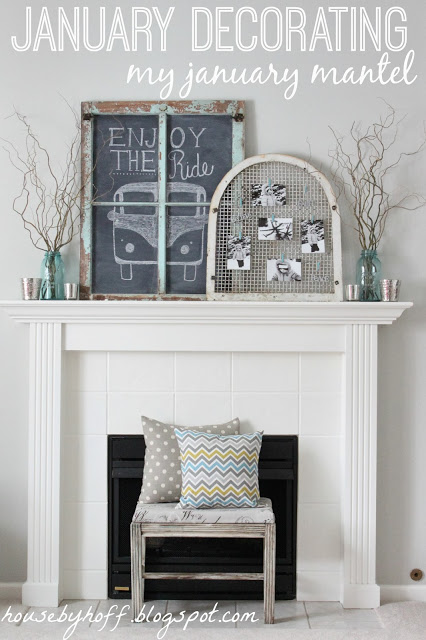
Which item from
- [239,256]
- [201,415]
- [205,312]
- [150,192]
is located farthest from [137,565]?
[150,192]

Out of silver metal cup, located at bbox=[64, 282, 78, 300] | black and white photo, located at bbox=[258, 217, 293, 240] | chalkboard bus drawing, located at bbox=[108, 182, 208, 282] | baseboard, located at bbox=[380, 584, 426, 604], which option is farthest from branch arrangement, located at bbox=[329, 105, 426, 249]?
baseboard, located at bbox=[380, 584, 426, 604]

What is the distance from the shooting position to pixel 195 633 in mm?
2730

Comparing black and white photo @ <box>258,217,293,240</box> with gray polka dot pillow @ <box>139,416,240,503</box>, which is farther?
black and white photo @ <box>258,217,293,240</box>

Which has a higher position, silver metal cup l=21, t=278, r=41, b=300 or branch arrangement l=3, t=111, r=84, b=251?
branch arrangement l=3, t=111, r=84, b=251

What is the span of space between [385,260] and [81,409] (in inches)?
56.2

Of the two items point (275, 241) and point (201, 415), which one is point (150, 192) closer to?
point (275, 241)

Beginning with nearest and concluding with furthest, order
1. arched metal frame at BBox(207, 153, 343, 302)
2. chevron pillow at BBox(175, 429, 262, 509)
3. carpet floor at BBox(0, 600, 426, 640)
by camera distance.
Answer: carpet floor at BBox(0, 600, 426, 640), chevron pillow at BBox(175, 429, 262, 509), arched metal frame at BBox(207, 153, 343, 302)

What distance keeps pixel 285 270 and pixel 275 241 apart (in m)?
0.13

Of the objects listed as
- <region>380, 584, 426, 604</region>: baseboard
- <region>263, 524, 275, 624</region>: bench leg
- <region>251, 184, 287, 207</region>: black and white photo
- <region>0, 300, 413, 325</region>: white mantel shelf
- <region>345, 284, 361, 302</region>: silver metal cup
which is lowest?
<region>380, 584, 426, 604</region>: baseboard

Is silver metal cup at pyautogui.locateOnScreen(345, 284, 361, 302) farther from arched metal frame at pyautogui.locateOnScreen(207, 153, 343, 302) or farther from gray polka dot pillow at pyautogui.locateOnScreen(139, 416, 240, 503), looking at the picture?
gray polka dot pillow at pyautogui.locateOnScreen(139, 416, 240, 503)

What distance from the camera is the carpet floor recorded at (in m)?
2.70

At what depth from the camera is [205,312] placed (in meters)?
2.92

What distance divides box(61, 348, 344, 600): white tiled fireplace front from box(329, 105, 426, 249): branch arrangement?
645 mm

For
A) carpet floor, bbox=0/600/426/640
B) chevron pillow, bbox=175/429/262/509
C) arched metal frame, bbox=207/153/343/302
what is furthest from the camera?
arched metal frame, bbox=207/153/343/302
